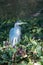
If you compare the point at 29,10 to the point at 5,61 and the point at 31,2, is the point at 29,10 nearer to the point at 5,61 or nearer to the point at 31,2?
the point at 31,2

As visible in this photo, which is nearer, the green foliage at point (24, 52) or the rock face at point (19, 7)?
the green foliage at point (24, 52)

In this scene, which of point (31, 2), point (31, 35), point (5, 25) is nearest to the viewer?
point (31, 35)

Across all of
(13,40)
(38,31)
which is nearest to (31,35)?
(38,31)

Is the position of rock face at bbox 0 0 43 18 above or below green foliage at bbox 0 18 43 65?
below

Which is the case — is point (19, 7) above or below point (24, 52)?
below

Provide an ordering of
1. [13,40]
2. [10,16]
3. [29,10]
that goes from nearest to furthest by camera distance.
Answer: [13,40] → [10,16] → [29,10]

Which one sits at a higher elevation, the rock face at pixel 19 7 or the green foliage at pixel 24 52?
the green foliage at pixel 24 52

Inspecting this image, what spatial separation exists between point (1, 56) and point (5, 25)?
172cm

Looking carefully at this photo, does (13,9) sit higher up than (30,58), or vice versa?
(30,58)

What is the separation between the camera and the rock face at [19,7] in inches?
291

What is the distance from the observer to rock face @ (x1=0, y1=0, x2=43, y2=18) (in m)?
7.39

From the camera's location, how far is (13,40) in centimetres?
443

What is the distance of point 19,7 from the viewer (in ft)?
27.0

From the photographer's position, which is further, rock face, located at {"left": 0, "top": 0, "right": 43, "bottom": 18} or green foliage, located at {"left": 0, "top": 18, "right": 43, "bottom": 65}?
rock face, located at {"left": 0, "top": 0, "right": 43, "bottom": 18}
